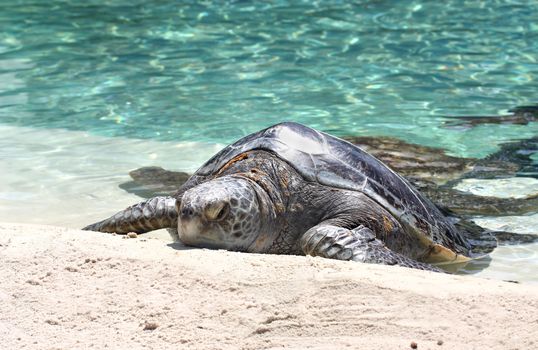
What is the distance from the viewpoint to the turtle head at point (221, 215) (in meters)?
4.51

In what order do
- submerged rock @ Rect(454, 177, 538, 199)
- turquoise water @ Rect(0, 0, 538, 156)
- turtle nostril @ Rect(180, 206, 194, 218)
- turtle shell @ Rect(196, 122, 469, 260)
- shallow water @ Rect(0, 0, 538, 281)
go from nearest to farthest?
turtle nostril @ Rect(180, 206, 194, 218), turtle shell @ Rect(196, 122, 469, 260), submerged rock @ Rect(454, 177, 538, 199), shallow water @ Rect(0, 0, 538, 281), turquoise water @ Rect(0, 0, 538, 156)

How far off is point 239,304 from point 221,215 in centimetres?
97

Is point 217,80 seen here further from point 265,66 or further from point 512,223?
point 512,223

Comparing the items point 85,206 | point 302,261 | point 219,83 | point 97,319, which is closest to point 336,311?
point 302,261

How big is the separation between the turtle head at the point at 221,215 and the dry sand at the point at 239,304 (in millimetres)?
305

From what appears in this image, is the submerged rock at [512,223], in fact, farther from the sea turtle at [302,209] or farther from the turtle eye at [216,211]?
the turtle eye at [216,211]

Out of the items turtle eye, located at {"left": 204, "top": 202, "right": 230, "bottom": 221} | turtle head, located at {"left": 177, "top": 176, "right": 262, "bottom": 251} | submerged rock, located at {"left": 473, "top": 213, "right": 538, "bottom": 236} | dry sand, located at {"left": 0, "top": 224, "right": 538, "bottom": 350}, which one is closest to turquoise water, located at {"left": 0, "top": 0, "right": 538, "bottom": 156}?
submerged rock, located at {"left": 473, "top": 213, "right": 538, "bottom": 236}

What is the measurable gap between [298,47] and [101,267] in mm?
9501

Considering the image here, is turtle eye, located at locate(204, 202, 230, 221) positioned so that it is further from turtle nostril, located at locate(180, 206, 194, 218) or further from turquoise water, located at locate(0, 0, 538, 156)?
turquoise water, located at locate(0, 0, 538, 156)

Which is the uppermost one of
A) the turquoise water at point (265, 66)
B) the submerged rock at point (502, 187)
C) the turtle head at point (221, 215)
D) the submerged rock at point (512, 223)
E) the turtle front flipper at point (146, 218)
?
the turtle head at point (221, 215)

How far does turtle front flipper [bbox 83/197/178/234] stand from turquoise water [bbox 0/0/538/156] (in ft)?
11.9

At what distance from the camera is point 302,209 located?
513 cm

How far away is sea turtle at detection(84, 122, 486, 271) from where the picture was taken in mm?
4605

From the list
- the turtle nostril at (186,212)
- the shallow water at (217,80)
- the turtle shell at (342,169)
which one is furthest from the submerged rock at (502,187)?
the turtle nostril at (186,212)
